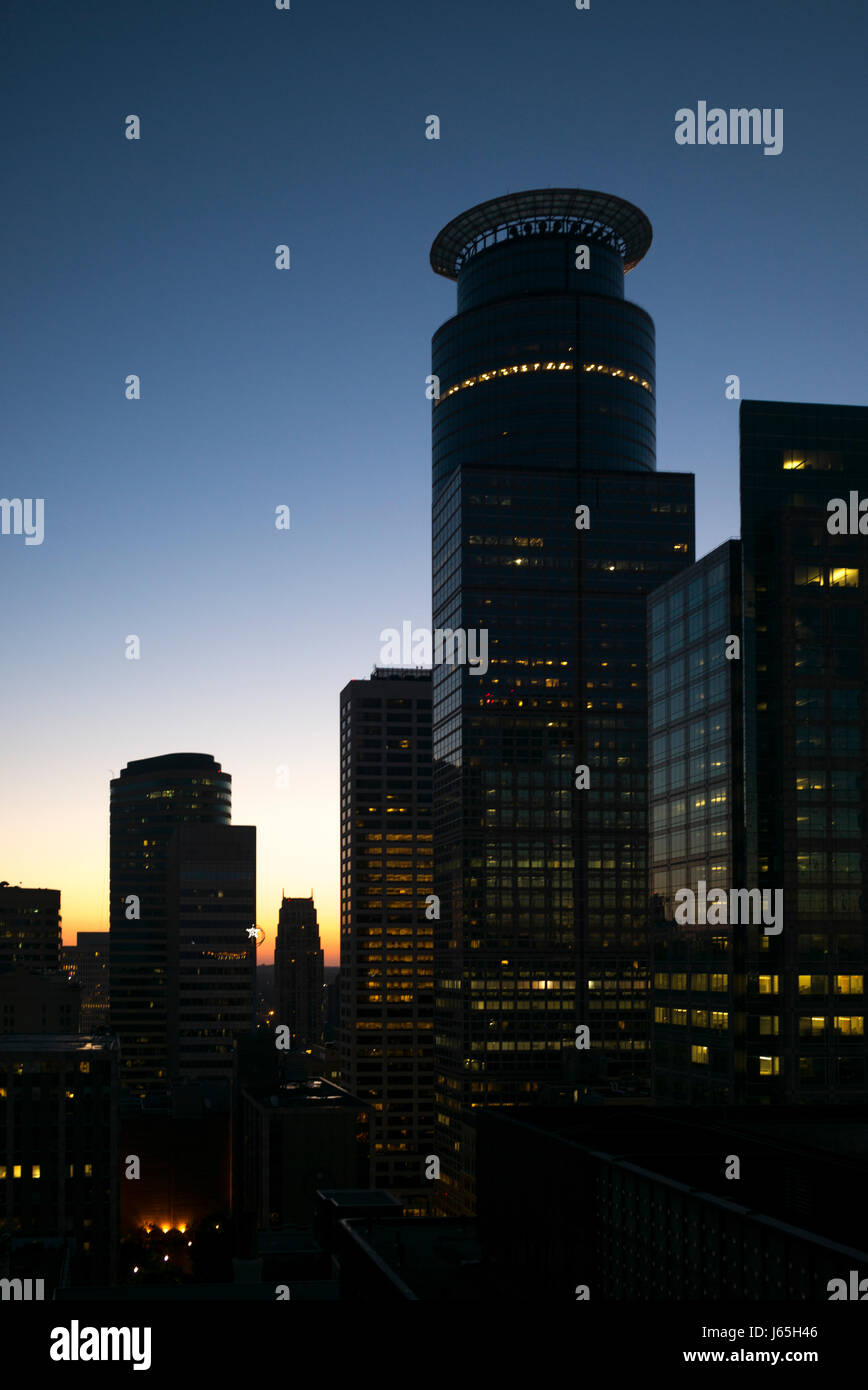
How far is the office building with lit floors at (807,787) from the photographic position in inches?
4643

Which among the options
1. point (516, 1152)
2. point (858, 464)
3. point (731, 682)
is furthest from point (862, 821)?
point (516, 1152)

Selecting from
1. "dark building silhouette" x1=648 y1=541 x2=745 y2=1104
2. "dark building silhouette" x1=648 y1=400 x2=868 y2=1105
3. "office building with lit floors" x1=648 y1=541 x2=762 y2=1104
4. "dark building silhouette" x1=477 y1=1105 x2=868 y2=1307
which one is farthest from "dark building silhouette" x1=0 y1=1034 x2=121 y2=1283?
"dark building silhouette" x1=477 y1=1105 x2=868 y2=1307

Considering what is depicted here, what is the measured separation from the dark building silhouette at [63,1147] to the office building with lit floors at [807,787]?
74.3 meters

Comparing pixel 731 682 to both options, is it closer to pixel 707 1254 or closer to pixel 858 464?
pixel 858 464

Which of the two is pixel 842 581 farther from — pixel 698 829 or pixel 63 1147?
pixel 63 1147

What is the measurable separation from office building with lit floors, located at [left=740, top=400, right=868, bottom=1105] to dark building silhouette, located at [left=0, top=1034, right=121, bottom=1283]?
244ft

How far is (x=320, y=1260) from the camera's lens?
99938 millimetres

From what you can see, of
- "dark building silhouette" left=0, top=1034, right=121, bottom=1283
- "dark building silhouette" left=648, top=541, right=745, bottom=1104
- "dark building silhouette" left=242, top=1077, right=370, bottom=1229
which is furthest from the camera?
"dark building silhouette" left=242, top=1077, right=370, bottom=1229

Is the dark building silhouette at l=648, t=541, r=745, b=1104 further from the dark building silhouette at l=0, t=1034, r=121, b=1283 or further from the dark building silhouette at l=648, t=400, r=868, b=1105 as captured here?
the dark building silhouette at l=0, t=1034, r=121, b=1283

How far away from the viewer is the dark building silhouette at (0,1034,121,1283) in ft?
473

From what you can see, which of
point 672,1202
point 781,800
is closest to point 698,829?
point 781,800

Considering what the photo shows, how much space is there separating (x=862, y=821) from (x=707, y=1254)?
77646 millimetres

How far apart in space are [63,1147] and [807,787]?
9044 cm
